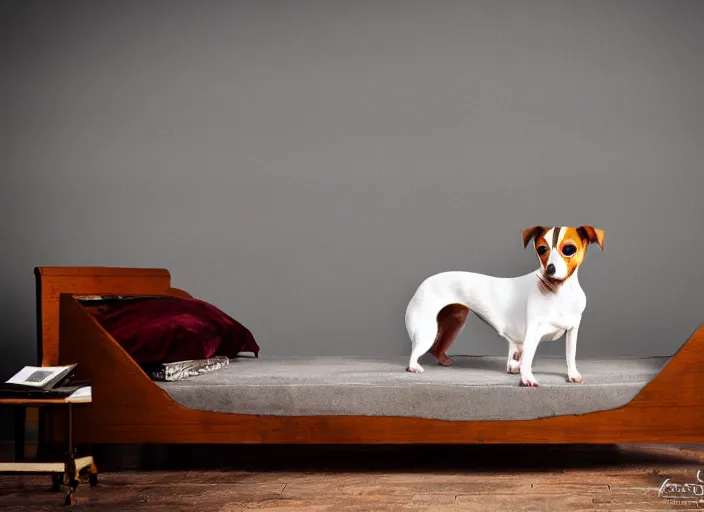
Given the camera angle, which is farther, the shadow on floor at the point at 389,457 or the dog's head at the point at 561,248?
the shadow on floor at the point at 389,457

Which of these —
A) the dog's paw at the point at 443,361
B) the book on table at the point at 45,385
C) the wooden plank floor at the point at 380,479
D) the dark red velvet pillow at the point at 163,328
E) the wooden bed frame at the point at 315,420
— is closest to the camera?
the wooden plank floor at the point at 380,479

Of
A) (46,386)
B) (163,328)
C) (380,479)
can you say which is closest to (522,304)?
(380,479)

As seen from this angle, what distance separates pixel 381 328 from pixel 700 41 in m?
2.03

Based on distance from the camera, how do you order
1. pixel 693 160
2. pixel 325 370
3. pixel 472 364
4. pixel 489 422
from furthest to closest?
1. pixel 693 160
2. pixel 472 364
3. pixel 325 370
4. pixel 489 422

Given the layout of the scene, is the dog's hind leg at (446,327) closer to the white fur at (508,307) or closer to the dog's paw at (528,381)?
A: the white fur at (508,307)

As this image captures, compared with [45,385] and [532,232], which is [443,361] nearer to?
[532,232]

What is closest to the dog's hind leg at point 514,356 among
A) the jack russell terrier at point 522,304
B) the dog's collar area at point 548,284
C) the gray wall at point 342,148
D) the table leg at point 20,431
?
Result: the jack russell terrier at point 522,304

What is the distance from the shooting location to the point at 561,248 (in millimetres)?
2658

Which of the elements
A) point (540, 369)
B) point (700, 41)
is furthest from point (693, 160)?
point (540, 369)

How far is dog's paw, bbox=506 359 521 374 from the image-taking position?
2.88 meters

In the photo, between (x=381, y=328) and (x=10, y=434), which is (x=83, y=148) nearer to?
(x=10, y=434)

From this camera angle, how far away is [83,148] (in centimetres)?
384

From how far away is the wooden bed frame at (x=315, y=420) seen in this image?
8.54 ft

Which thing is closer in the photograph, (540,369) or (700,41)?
(540,369)
